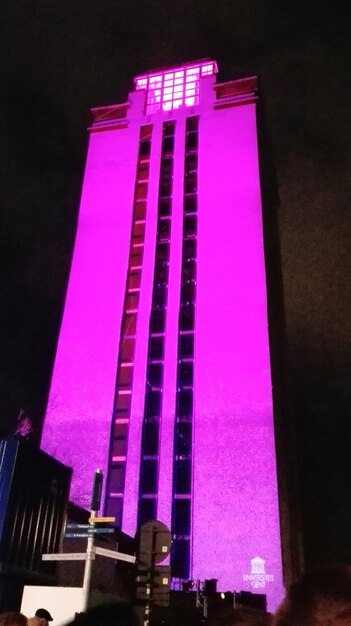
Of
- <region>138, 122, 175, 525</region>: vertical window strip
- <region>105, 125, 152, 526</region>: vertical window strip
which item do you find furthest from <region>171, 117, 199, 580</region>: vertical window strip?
<region>105, 125, 152, 526</region>: vertical window strip

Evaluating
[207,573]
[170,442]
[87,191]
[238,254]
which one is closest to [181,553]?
[207,573]

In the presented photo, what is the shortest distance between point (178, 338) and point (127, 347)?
12.0 ft

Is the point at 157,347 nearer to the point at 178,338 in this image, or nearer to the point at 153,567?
the point at 178,338

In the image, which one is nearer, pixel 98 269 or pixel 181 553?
pixel 181 553

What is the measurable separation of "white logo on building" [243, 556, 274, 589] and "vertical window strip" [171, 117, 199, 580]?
12.0 feet

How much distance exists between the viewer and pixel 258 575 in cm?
2780

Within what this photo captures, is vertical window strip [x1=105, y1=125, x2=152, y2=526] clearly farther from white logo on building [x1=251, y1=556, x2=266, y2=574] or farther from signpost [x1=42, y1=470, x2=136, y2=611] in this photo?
signpost [x1=42, y1=470, x2=136, y2=611]

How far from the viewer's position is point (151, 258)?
3938 cm

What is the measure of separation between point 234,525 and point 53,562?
1607 cm

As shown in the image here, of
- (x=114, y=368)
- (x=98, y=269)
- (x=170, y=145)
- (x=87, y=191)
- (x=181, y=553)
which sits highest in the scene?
(x=170, y=145)

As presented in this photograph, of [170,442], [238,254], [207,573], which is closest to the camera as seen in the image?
[207,573]

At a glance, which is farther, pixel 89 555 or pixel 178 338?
pixel 178 338

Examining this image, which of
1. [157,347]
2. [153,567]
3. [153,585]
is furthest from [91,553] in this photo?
[157,347]

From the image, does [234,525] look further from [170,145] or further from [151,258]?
[170,145]
